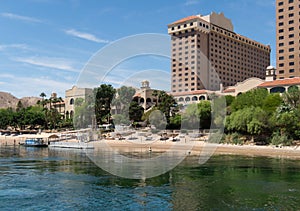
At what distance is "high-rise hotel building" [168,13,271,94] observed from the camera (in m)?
169

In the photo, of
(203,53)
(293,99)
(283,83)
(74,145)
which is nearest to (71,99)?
(203,53)

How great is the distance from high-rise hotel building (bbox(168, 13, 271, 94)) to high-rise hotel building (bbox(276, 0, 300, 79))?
3565cm

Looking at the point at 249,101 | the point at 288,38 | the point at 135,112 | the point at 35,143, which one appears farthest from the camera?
the point at 288,38

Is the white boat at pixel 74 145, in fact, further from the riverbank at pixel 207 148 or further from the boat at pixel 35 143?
the riverbank at pixel 207 148

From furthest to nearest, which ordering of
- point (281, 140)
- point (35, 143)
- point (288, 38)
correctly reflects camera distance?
point (288, 38), point (35, 143), point (281, 140)

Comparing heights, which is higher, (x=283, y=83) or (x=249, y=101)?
(x=283, y=83)

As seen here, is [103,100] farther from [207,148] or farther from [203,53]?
[203,53]

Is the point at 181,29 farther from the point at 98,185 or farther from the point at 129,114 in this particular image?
the point at 98,185

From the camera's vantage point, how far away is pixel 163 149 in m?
83.9

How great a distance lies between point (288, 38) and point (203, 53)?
4023 cm

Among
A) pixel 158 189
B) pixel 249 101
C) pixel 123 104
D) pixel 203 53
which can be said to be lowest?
pixel 158 189

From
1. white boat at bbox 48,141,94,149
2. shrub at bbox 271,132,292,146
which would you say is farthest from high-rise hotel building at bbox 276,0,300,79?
white boat at bbox 48,141,94,149

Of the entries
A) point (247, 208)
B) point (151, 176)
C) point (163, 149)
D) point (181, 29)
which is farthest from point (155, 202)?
point (181, 29)

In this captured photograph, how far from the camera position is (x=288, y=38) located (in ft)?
483
